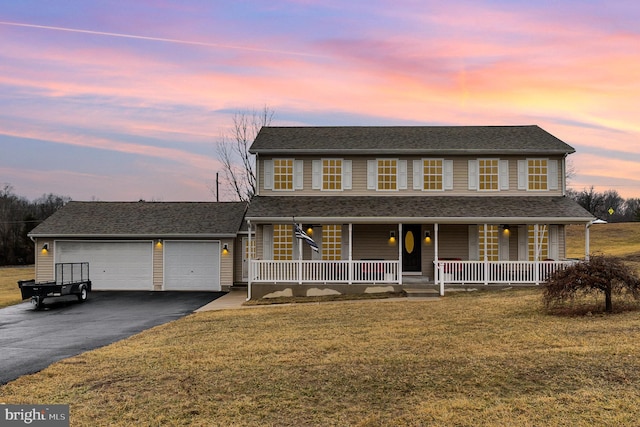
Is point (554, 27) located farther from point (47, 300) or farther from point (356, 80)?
point (47, 300)

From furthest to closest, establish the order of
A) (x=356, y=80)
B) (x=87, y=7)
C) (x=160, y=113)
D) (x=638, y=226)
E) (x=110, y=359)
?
(x=638, y=226) → (x=160, y=113) → (x=356, y=80) → (x=87, y=7) → (x=110, y=359)

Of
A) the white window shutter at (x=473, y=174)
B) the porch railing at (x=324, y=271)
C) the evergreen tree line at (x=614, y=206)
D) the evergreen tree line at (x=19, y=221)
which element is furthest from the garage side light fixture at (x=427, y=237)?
the evergreen tree line at (x=614, y=206)

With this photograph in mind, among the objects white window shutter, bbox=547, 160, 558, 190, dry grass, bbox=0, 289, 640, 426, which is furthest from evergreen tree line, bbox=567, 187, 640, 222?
dry grass, bbox=0, 289, 640, 426

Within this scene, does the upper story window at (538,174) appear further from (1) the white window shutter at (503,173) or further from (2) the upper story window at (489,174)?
(2) the upper story window at (489,174)

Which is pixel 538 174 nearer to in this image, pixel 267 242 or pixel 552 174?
pixel 552 174

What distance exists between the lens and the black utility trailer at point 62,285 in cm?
1789

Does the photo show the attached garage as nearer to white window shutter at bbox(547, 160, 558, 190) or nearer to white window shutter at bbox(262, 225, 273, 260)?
white window shutter at bbox(262, 225, 273, 260)

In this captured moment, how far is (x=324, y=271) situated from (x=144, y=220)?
10.2 m

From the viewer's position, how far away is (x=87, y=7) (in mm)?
16203

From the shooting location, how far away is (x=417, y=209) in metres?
19.0

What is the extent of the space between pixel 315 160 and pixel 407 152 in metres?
3.87

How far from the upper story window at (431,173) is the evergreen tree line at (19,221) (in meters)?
38.6

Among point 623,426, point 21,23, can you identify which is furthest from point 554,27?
point 21,23

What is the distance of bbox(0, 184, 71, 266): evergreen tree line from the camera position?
156 ft
